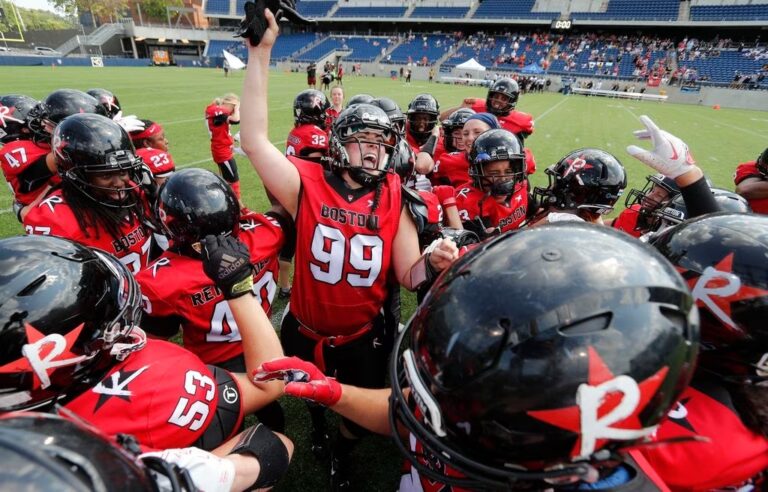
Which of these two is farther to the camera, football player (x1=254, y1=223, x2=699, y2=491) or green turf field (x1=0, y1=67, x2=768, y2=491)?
green turf field (x1=0, y1=67, x2=768, y2=491)

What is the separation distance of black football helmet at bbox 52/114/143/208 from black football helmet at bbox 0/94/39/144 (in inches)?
119

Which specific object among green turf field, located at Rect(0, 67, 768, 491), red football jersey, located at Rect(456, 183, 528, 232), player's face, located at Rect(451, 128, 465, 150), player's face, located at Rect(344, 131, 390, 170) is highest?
player's face, located at Rect(344, 131, 390, 170)

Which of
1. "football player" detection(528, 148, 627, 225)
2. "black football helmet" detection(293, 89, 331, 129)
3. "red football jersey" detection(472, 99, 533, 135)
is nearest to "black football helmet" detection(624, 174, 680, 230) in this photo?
"football player" detection(528, 148, 627, 225)

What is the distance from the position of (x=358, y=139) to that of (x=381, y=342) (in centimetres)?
139

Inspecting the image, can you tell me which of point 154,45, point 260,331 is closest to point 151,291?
point 260,331

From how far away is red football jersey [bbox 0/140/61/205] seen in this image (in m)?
4.05

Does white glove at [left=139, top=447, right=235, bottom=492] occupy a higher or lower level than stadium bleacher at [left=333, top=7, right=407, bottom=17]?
lower

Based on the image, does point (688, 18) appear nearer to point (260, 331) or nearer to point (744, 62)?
point (744, 62)

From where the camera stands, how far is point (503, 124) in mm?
6258

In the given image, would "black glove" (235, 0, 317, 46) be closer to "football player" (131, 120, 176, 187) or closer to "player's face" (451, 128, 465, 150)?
"football player" (131, 120, 176, 187)

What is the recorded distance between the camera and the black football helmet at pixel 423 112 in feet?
19.3

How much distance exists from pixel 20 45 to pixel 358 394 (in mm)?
78856

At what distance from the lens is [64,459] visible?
0.80 metres

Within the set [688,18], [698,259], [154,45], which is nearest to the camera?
[698,259]
